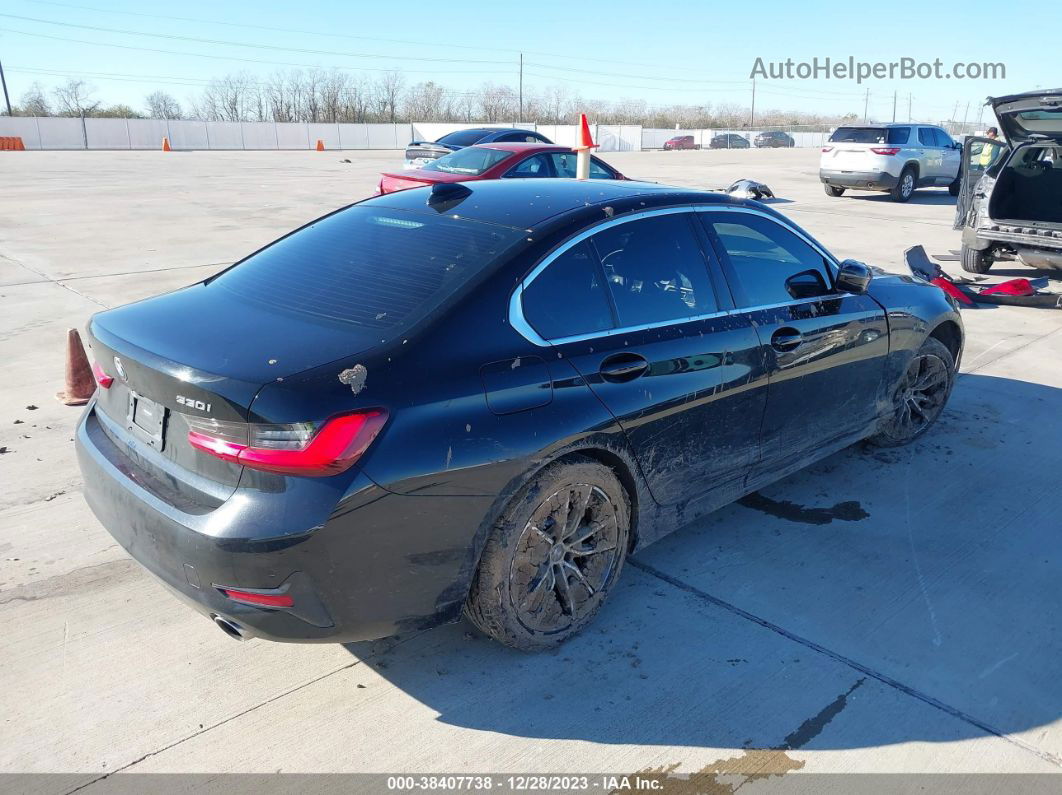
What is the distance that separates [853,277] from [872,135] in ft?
58.7

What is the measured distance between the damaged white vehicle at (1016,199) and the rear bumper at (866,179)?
937 centimetres

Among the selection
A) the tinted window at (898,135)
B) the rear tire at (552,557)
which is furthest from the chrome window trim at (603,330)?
the tinted window at (898,135)

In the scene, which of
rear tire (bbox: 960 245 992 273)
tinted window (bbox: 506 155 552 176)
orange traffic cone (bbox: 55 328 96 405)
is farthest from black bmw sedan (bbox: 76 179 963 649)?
tinted window (bbox: 506 155 552 176)

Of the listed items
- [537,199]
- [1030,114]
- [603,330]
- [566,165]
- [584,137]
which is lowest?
[603,330]

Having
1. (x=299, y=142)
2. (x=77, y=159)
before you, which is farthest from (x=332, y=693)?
(x=299, y=142)

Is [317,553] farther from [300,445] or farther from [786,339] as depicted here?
[786,339]

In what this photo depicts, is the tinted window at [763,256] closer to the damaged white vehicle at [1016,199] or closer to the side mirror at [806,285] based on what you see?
the side mirror at [806,285]

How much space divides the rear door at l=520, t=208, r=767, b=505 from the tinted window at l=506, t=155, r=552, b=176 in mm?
9932

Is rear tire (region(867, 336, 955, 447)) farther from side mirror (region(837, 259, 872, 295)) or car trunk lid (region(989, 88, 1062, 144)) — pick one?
car trunk lid (region(989, 88, 1062, 144))

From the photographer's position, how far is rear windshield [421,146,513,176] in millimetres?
13156

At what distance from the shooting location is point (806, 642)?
3.34m

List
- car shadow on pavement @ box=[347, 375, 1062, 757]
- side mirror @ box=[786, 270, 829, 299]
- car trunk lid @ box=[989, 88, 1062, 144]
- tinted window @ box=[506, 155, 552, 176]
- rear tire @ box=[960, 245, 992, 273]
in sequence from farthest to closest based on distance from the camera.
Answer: tinted window @ box=[506, 155, 552, 176] → rear tire @ box=[960, 245, 992, 273] → car trunk lid @ box=[989, 88, 1062, 144] → side mirror @ box=[786, 270, 829, 299] → car shadow on pavement @ box=[347, 375, 1062, 757]

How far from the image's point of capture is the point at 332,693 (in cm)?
301

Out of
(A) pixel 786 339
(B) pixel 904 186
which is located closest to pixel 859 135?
(B) pixel 904 186
